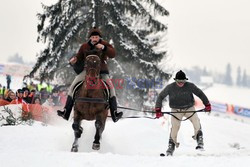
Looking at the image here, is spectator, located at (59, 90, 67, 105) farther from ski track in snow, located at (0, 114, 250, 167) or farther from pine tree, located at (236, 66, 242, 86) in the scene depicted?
pine tree, located at (236, 66, 242, 86)

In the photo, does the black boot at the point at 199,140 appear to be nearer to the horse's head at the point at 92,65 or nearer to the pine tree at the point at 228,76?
the horse's head at the point at 92,65

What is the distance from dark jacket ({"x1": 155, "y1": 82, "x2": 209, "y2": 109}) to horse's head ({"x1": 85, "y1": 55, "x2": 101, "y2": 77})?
2197 mm

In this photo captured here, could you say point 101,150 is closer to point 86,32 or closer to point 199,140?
point 199,140

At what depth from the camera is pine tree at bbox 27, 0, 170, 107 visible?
63.1ft

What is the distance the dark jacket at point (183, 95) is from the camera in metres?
8.86

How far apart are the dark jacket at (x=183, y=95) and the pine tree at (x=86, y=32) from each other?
35.0ft

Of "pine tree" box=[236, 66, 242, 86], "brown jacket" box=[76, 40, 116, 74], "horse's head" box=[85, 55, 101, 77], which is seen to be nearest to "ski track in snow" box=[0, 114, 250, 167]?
"horse's head" box=[85, 55, 101, 77]

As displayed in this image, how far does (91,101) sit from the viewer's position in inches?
304

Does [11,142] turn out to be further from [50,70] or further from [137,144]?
[50,70]

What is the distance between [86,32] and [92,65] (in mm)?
12323

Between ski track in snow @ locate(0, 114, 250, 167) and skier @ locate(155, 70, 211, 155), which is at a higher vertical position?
skier @ locate(155, 70, 211, 155)

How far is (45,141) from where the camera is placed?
9.02 meters

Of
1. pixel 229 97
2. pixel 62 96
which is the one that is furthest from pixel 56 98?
pixel 229 97

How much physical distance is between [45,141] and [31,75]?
1171 cm
